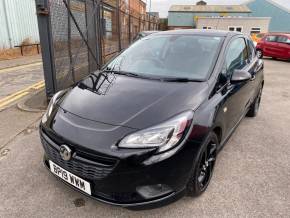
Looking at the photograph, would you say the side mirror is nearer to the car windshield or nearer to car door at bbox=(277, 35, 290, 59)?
the car windshield

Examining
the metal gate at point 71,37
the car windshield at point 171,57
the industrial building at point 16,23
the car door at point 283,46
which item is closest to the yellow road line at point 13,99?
the metal gate at point 71,37

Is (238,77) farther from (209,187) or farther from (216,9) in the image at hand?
(216,9)

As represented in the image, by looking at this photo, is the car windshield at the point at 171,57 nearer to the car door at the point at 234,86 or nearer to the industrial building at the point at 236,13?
the car door at the point at 234,86

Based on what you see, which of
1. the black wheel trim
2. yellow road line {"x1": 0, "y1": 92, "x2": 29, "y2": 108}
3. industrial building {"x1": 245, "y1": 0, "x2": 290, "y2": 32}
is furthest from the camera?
industrial building {"x1": 245, "y1": 0, "x2": 290, "y2": 32}

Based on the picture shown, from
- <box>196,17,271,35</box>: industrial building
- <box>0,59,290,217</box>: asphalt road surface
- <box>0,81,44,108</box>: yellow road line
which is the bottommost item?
<box>0,81,44,108</box>: yellow road line

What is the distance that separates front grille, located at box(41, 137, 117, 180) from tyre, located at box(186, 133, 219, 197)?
727mm

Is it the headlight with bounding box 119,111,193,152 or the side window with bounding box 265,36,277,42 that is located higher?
the side window with bounding box 265,36,277,42

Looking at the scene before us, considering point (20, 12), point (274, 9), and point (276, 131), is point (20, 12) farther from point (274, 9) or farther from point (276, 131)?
point (274, 9)

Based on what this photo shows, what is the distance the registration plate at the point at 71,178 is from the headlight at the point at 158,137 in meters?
0.46

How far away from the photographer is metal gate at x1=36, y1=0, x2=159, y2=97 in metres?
4.45

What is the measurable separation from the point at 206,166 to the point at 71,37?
4.24 m

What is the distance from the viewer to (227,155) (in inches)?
131

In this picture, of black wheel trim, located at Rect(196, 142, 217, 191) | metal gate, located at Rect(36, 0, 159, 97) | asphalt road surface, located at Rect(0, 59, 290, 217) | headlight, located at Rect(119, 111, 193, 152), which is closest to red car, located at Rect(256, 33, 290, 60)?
metal gate, located at Rect(36, 0, 159, 97)

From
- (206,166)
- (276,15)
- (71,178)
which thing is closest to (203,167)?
(206,166)
